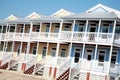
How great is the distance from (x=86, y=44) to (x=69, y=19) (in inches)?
137

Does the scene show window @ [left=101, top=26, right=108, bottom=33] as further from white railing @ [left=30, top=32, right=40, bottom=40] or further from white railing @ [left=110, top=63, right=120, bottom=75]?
white railing @ [left=30, top=32, right=40, bottom=40]

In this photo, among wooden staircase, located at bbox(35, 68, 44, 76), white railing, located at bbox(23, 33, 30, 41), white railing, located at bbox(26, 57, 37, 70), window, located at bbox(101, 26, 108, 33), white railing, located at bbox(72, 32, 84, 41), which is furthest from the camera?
white railing, located at bbox(23, 33, 30, 41)

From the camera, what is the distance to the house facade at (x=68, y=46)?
31.4m

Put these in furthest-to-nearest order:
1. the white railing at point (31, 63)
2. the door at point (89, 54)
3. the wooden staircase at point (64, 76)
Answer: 1. the white railing at point (31, 63)
2. the door at point (89, 54)
3. the wooden staircase at point (64, 76)

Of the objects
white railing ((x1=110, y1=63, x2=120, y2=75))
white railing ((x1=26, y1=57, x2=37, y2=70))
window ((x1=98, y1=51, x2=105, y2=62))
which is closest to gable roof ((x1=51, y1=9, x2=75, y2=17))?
white railing ((x1=26, y1=57, x2=37, y2=70))

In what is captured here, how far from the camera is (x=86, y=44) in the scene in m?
33.6

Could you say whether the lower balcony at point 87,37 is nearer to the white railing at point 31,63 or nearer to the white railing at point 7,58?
the white railing at point 31,63

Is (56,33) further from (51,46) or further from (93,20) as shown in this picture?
(93,20)

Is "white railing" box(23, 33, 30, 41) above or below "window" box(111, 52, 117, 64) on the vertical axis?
above

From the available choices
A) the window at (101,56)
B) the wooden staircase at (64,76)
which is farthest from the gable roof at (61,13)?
the wooden staircase at (64,76)

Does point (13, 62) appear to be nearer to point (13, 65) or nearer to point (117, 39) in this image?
point (13, 65)

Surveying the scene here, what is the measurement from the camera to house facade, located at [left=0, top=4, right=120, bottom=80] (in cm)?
3139

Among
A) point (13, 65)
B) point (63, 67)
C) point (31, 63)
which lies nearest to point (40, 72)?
point (31, 63)

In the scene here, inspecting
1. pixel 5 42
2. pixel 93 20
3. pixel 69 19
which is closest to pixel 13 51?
pixel 5 42
